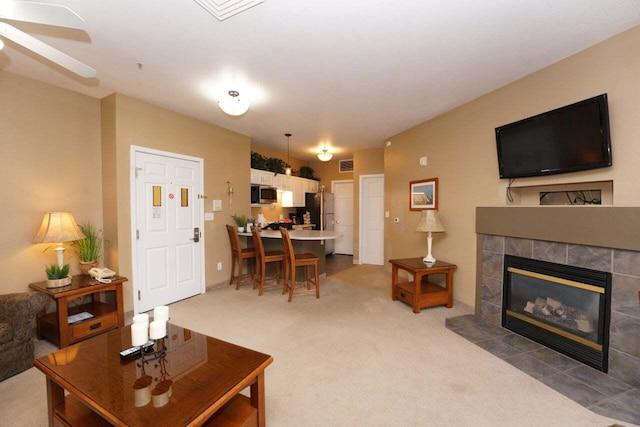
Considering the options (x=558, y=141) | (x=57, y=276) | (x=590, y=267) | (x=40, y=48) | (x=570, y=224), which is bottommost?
(x=57, y=276)

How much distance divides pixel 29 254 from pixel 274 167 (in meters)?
3.84

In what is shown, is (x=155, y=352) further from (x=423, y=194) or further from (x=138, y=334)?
(x=423, y=194)

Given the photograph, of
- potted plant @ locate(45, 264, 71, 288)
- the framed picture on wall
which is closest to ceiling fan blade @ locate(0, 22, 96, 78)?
potted plant @ locate(45, 264, 71, 288)

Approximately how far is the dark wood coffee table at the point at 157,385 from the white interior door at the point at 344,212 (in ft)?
18.8

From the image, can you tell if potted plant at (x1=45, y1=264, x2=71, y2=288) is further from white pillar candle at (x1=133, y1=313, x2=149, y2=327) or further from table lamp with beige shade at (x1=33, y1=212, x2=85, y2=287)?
white pillar candle at (x1=133, y1=313, x2=149, y2=327)

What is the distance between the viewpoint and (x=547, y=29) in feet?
6.65

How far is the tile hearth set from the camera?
1.79 m

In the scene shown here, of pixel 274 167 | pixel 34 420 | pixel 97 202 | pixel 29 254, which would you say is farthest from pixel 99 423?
pixel 274 167

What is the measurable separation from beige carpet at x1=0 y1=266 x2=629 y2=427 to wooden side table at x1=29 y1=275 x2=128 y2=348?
0.40 metres

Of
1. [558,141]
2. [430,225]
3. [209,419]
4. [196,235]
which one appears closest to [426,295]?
[430,225]

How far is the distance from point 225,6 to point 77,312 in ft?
10.7

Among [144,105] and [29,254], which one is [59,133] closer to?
[144,105]

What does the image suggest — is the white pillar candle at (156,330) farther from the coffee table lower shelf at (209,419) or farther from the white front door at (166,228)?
the white front door at (166,228)

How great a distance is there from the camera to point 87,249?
120 inches
